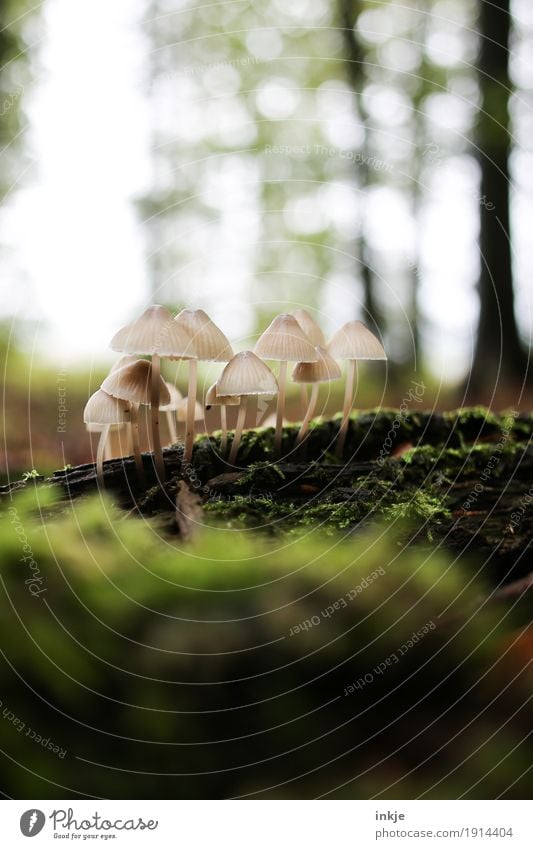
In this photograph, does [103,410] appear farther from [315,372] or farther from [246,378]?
[315,372]

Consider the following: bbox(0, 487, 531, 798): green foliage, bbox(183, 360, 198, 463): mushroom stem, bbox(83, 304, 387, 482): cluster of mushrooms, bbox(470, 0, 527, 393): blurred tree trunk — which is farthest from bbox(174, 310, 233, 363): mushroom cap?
bbox(470, 0, 527, 393): blurred tree trunk

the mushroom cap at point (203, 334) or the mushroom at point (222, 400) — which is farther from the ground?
the mushroom cap at point (203, 334)

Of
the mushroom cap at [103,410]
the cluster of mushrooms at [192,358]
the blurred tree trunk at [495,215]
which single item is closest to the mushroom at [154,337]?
the cluster of mushrooms at [192,358]

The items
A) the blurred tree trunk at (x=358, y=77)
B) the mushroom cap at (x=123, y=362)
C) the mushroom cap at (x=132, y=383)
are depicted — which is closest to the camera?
the mushroom cap at (x=132, y=383)

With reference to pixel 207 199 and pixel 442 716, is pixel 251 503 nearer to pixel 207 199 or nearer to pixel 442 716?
pixel 442 716

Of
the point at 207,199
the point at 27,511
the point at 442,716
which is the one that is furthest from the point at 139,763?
the point at 207,199

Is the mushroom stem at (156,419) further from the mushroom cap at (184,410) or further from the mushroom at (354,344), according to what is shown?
the mushroom at (354,344)
